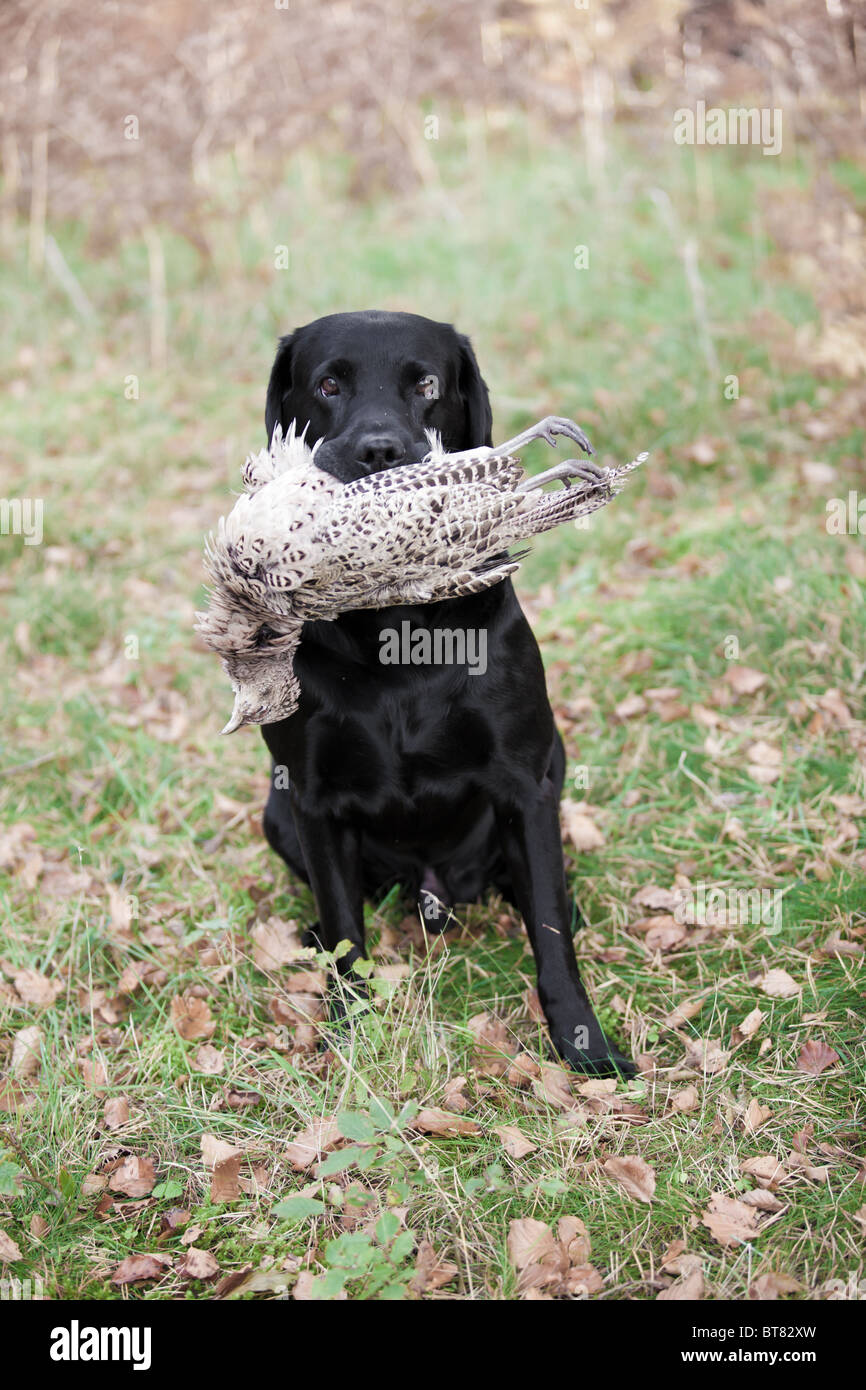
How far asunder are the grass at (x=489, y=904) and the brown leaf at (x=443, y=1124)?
0.11 ft

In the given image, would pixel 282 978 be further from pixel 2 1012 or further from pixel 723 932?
pixel 723 932

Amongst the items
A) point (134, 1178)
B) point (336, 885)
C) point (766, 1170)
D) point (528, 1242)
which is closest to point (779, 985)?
point (766, 1170)

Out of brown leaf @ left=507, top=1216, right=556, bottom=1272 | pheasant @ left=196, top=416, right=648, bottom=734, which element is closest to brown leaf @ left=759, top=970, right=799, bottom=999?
brown leaf @ left=507, top=1216, right=556, bottom=1272

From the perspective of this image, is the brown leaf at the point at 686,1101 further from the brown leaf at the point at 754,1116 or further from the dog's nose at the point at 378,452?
the dog's nose at the point at 378,452

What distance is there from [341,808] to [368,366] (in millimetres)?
1004

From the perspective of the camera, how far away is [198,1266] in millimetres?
2043

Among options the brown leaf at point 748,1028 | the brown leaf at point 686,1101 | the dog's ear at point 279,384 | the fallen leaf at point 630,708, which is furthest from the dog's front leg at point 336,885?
the fallen leaf at point 630,708

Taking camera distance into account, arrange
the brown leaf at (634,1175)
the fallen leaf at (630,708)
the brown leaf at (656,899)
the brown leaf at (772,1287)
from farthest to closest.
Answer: the fallen leaf at (630,708), the brown leaf at (656,899), the brown leaf at (634,1175), the brown leaf at (772,1287)

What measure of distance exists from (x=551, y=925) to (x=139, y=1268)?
1069 mm

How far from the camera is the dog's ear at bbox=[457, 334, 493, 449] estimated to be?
8.87 feet

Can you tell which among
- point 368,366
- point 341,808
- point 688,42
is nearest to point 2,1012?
point 341,808

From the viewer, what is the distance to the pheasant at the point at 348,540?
212 centimetres

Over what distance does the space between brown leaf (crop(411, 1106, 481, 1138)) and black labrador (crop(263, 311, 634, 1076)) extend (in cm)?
31

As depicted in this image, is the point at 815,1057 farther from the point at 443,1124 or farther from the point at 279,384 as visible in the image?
the point at 279,384
